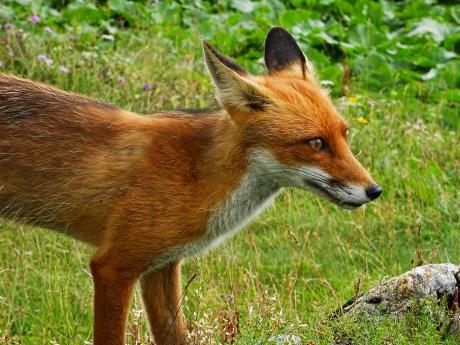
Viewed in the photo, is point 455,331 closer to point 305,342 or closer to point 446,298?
point 446,298

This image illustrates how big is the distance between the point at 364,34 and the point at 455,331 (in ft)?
24.6

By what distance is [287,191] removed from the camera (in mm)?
9156

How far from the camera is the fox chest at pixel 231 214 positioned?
5875 millimetres

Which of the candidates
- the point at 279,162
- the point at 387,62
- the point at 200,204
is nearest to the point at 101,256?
the point at 200,204

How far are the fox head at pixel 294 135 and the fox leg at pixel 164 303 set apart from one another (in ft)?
3.43

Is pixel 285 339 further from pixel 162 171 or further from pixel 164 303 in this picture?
pixel 162 171

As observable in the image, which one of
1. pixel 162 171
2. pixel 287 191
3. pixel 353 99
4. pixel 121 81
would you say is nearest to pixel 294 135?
pixel 162 171

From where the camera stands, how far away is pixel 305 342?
5.73 metres

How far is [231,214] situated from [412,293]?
121 centimetres

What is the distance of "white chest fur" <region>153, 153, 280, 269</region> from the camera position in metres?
5.88

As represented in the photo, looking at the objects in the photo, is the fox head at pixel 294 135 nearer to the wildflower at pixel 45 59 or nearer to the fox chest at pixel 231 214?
the fox chest at pixel 231 214

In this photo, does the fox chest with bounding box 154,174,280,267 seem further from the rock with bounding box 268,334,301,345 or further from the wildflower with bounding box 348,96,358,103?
the wildflower with bounding box 348,96,358,103

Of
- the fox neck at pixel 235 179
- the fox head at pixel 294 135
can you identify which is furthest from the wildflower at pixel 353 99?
the fox neck at pixel 235 179

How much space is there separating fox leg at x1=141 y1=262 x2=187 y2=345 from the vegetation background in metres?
0.11
